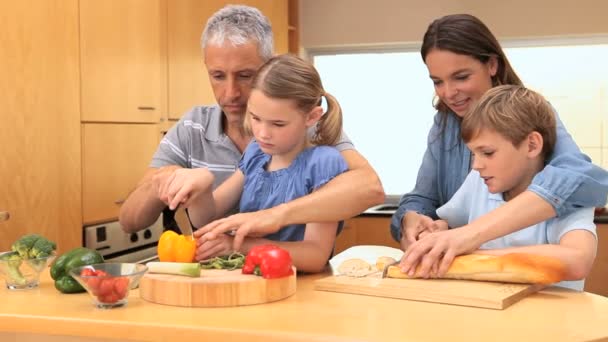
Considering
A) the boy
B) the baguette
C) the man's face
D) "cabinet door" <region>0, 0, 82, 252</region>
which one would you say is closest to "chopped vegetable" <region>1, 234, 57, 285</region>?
the man's face

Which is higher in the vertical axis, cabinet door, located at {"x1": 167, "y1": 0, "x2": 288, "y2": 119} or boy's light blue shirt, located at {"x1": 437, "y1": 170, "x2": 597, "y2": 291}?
cabinet door, located at {"x1": 167, "y1": 0, "x2": 288, "y2": 119}

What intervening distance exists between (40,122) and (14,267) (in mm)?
1349

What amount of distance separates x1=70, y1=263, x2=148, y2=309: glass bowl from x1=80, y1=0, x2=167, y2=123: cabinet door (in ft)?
5.71

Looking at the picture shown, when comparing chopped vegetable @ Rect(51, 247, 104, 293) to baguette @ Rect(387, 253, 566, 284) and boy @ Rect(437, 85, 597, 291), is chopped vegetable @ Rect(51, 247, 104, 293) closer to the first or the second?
baguette @ Rect(387, 253, 566, 284)

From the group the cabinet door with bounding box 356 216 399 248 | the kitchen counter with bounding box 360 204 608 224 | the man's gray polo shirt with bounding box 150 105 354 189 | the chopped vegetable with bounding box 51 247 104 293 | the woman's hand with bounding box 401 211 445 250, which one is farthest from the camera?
the cabinet door with bounding box 356 216 399 248

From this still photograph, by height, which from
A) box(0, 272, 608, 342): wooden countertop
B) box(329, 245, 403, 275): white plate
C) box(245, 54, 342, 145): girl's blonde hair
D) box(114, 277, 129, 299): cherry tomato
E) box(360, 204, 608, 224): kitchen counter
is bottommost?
box(360, 204, 608, 224): kitchen counter

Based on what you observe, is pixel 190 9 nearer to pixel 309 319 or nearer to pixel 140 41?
pixel 140 41

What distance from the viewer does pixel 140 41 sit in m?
3.59

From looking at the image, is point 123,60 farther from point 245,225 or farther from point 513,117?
point 513,117

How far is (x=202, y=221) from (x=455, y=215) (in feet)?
2.22

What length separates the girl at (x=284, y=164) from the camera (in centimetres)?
185

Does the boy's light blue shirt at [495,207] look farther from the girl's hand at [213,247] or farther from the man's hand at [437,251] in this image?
the girl's hand at [213,247]

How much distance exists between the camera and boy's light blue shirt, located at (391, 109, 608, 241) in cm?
178

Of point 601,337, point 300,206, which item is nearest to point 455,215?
point 300,206
